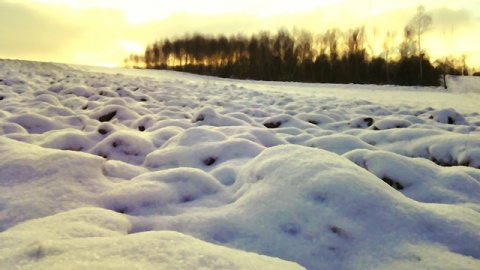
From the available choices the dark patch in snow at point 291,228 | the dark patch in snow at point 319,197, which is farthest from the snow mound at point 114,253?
the dark patch in snow at point 319,197

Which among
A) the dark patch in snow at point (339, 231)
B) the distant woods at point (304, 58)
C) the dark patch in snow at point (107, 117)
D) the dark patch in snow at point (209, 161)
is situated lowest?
the dark patch in snow at point (339, 231)

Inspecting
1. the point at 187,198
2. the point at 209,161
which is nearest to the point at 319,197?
the point at 187,198

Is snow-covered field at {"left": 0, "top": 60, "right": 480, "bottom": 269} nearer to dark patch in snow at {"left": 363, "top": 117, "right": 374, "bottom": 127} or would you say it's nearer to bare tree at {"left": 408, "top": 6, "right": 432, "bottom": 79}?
dark patch in snow at {"left": 363, "top": 117, "right": 374, "bottom": 127}

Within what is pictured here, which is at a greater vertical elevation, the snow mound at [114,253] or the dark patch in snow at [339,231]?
the snow mound at [114,253]

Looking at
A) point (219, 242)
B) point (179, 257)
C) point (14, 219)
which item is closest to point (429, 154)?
point (219, 242)

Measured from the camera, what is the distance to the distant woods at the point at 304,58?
23.9 metres

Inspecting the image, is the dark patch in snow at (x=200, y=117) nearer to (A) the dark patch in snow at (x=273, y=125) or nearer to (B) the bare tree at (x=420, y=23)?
(A) the dark patch in snow at (x=273, y=125)

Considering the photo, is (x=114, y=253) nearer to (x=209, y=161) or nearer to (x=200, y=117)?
(x=209, y=161)

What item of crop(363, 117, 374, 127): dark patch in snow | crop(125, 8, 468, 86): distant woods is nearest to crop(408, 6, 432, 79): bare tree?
crop(125, 8, 468, 86): distant woods

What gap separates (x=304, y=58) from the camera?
30203 mm

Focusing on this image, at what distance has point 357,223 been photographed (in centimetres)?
134

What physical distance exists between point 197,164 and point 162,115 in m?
2.15

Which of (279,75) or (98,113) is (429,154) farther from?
(279,75)

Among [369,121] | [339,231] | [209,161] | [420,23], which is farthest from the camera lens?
[420,23]
